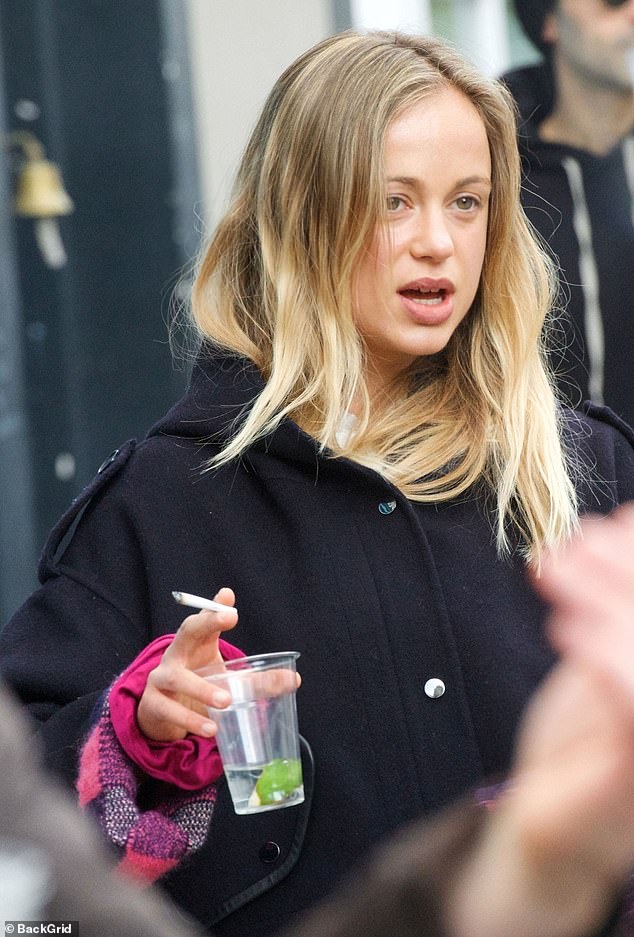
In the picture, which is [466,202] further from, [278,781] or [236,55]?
[236,55]

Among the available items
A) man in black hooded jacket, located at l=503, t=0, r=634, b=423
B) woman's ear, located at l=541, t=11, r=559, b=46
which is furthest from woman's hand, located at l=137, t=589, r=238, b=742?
woman's ear, located at l=541, t=11, r=559, b=46

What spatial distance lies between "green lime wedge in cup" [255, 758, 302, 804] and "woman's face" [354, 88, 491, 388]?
833 mm

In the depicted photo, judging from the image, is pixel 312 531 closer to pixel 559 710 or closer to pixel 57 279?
pixel 559 710

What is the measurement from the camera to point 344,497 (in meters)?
2.59

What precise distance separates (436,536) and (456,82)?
82cm

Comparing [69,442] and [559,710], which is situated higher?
[559,710]

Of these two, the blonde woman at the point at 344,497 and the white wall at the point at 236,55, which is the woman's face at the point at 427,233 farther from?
the white wall at the point at 236,55

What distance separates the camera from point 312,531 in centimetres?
255

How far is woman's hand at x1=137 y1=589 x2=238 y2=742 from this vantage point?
2029mm

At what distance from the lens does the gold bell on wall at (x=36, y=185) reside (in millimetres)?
4723

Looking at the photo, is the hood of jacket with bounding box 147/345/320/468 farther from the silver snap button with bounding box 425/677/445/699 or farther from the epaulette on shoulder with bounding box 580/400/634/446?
the epaulette on shoulder with bounding box 580/400/634/446

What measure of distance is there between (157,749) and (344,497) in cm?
Answer: 59

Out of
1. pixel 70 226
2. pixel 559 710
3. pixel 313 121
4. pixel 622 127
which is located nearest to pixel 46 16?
pixel 70 226

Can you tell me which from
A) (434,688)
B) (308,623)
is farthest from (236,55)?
(434,688)
